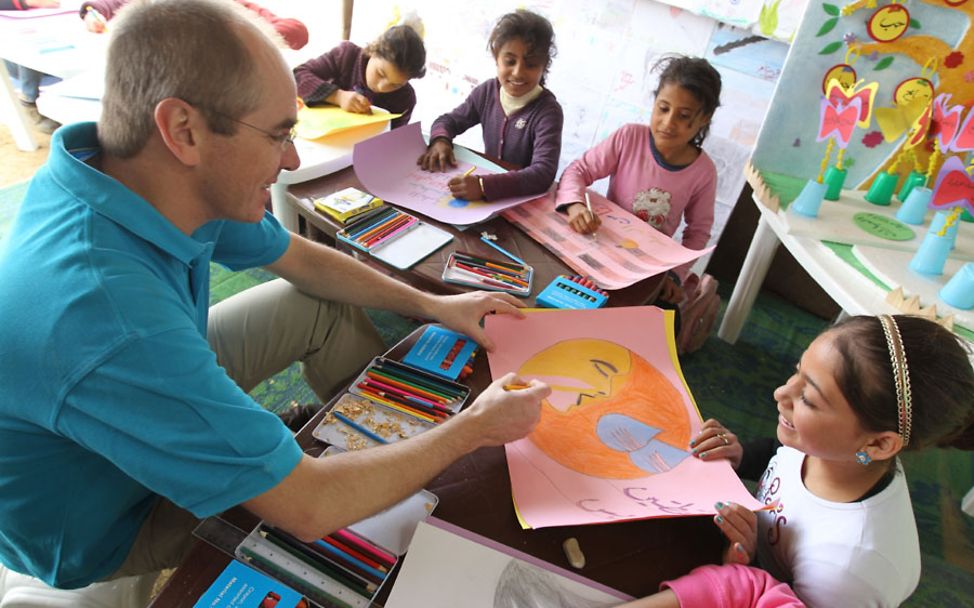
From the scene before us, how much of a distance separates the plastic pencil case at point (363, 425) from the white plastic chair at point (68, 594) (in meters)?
0.42

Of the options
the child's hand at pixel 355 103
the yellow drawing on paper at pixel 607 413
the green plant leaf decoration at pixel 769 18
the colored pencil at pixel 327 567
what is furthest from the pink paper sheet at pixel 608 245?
the green plant leaf decoration at pixel 769 18

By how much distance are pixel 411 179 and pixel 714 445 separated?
108 centimetres

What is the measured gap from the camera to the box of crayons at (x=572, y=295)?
46.9 inches

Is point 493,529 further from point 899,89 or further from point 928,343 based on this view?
point 899,89

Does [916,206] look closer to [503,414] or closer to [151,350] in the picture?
[503,414]

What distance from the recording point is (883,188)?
1.79 m

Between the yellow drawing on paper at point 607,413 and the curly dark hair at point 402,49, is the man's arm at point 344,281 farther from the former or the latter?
the curly dark hair at point 402,49

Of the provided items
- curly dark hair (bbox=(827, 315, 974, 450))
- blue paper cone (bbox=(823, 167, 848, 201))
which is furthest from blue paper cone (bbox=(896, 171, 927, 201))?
curly dark hair (bbox=(827, 315, 974, 450))

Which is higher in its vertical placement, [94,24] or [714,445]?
[94,24]

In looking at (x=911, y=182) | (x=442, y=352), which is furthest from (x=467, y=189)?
(x=911, y=182)

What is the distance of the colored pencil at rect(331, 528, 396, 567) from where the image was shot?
2.32ft

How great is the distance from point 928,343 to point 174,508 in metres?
1.21

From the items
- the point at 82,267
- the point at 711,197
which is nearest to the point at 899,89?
the point at 711,197

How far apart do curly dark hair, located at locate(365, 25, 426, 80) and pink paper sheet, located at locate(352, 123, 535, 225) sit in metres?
0.48
